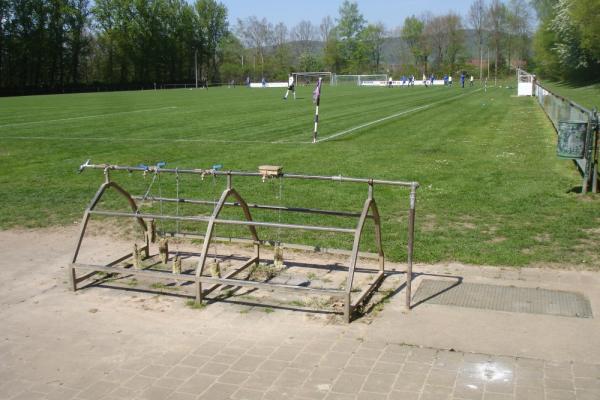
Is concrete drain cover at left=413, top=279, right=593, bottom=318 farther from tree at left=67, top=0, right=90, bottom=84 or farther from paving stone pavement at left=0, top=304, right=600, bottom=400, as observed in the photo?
tree at left=67, top=0, right=90, bottom=84

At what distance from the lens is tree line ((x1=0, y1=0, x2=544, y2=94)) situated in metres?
93.6

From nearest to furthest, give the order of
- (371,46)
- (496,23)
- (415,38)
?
(496,23) < (415,38) < (371,46)

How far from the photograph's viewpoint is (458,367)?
518 centimetres

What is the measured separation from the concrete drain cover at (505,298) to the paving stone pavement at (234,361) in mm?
779

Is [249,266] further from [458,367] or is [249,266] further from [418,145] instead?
[418,145]

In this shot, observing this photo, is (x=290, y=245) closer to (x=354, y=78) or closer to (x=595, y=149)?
(x=595, y=149)

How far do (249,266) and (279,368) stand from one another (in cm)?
270

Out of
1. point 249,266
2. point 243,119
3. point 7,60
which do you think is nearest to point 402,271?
point 249,266

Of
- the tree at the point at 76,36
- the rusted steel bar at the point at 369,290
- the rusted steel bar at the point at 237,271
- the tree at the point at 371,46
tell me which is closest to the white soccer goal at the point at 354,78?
the tree at the point at 371,46

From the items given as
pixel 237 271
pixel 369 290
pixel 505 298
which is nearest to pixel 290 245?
pixel 237 271

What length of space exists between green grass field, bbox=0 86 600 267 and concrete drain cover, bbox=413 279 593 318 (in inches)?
40.0

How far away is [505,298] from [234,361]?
3.03 metres

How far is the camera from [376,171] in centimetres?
1497

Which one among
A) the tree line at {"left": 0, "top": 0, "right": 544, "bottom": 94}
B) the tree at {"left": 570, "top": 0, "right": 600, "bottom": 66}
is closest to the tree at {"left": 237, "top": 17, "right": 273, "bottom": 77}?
the tree line at {"left": 0, "top": 0, "right": 544, "bottom": 94}
